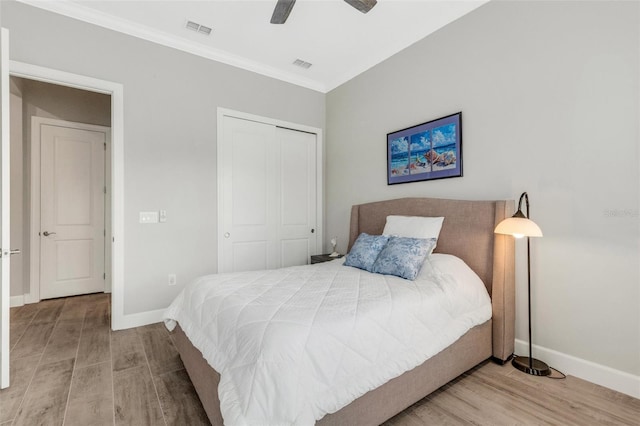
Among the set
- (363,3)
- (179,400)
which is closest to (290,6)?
(363,3)

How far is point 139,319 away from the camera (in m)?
3.01

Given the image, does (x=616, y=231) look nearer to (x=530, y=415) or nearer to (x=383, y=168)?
(x=530, y=415)

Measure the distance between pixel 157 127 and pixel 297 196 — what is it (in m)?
1.87

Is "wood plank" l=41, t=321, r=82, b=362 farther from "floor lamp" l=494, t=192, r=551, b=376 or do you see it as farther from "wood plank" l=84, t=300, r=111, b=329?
"floor lamp" l=494, t=192, r=551, b=376

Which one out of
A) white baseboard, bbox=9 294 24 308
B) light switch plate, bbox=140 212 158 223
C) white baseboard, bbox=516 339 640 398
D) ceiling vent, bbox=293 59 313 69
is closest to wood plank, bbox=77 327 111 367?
light switch plate, bbox=140 212 158 223

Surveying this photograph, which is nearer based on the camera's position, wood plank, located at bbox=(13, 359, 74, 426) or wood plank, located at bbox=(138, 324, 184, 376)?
wood plank, located at bbox=(13, 359, 74, 426)

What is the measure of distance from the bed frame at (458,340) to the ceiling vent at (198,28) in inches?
103

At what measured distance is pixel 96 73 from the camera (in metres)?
2.83

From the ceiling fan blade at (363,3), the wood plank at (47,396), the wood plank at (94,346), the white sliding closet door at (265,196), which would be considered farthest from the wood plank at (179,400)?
the ceiling fan blade at (363,3)

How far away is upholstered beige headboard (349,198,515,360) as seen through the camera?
2217 millimetres

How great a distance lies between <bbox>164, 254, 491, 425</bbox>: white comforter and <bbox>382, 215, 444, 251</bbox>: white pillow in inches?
12.6

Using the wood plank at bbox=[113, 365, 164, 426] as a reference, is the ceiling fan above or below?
above

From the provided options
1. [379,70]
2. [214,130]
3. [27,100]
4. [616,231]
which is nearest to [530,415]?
[616,231]

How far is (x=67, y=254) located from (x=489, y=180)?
5.16 m
